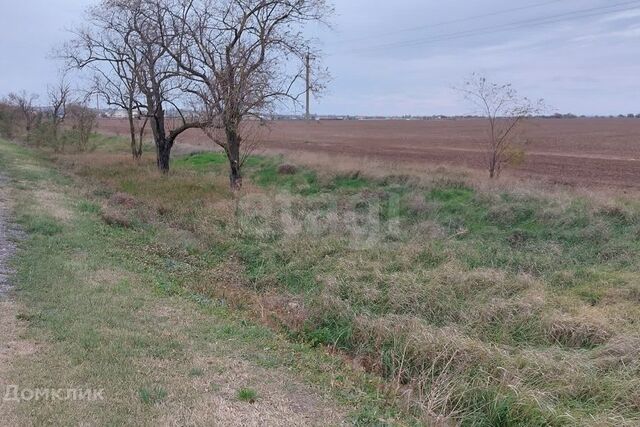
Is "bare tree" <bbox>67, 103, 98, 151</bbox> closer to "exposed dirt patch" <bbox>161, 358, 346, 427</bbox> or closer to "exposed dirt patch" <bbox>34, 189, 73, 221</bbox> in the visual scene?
"exposed dirt patch" <bbox>34, 189, 73, 221</bbox>

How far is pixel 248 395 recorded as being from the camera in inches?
187

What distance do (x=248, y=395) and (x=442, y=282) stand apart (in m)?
5.01

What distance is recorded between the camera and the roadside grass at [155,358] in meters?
4.40

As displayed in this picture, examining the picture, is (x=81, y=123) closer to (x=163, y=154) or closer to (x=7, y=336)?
(x=163, y=154)

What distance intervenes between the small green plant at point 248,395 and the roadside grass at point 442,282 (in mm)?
779

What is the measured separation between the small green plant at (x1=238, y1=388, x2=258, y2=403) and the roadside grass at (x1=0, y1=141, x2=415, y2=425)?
0.21ft

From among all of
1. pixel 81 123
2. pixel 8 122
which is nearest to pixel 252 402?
pixel 81 123

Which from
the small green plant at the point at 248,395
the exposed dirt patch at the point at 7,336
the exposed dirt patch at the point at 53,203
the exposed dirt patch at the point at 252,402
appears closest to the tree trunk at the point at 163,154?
the exposed dirt patch at the point at 53,203

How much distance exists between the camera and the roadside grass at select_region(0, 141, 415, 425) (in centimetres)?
440

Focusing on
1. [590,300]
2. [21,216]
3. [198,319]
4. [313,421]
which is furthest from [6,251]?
[590,300]

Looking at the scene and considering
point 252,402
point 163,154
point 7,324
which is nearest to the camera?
point 252,402

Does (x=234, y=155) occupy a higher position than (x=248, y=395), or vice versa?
(x=234, y=155)

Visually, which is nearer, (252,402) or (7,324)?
(252,402)

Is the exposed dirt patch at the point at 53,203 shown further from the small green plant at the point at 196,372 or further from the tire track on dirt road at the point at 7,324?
the small green plant at the point at 196,372
